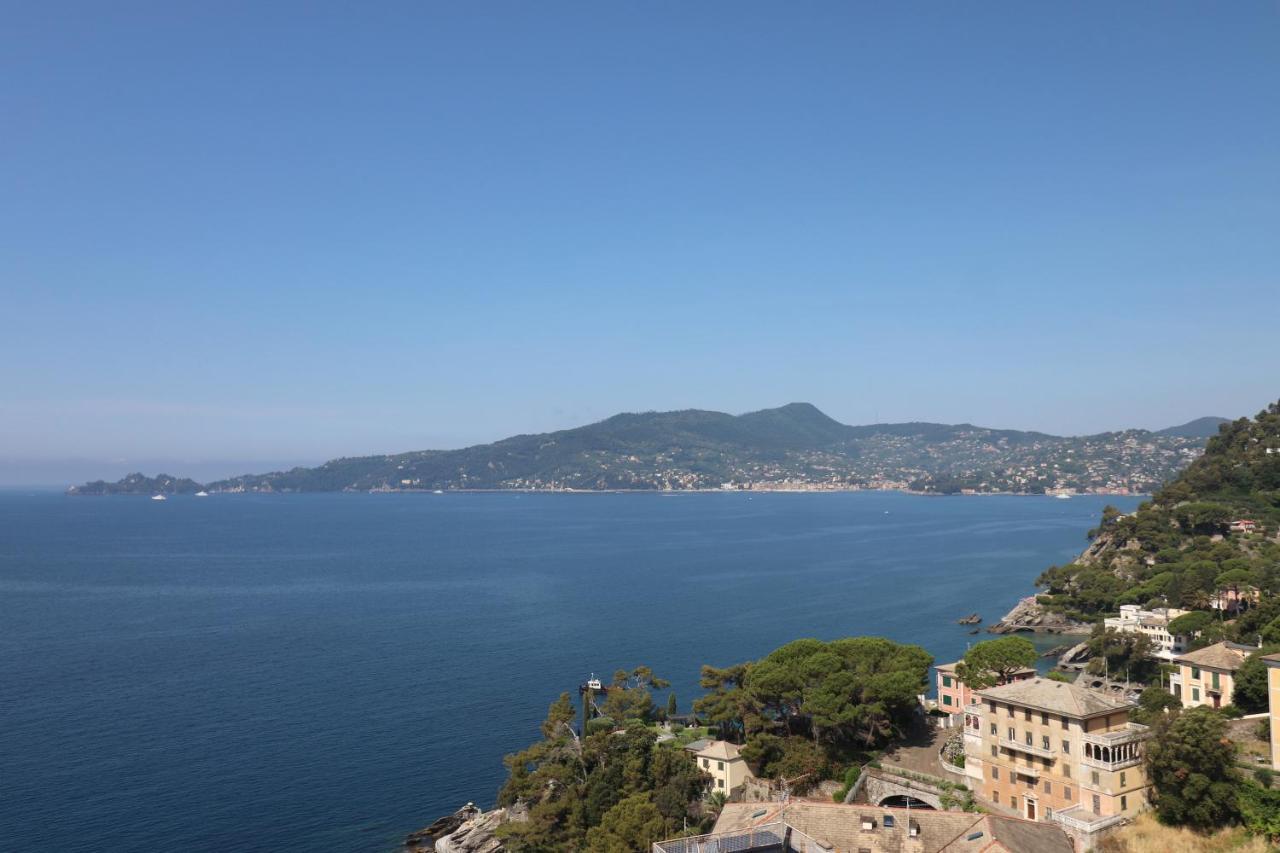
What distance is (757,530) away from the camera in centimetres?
16025

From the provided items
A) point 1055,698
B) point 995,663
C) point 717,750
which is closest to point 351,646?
A: point 717,750

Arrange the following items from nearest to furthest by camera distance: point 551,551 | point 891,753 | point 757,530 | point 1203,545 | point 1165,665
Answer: point 891,753, point 1165,665, point 1203,545, point 551,551, point 757,530

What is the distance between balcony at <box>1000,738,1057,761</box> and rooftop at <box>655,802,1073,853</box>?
2590 millimetres

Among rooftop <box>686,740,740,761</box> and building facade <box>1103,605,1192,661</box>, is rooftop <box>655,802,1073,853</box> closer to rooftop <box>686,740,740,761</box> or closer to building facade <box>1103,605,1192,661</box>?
rooftop <box>686,740,740,761</box>

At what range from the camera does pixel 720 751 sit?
107 feet

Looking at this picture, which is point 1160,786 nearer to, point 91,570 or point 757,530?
point 91,570

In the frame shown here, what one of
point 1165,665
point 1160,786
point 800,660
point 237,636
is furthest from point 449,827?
point 237,636

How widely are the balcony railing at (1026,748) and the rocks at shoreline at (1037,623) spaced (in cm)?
4337

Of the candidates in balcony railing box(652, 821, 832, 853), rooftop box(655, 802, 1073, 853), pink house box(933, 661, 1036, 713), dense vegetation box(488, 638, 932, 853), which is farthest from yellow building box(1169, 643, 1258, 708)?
balcony railing box(652, 821, 832, 853)

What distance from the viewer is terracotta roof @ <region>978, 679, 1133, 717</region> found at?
25047 millimetres

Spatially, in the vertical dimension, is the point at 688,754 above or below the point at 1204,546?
below

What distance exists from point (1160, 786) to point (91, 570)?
371 ft

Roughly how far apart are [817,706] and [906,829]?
450 inches

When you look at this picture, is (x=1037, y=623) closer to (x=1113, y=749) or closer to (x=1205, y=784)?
(x=1113, y=749)
